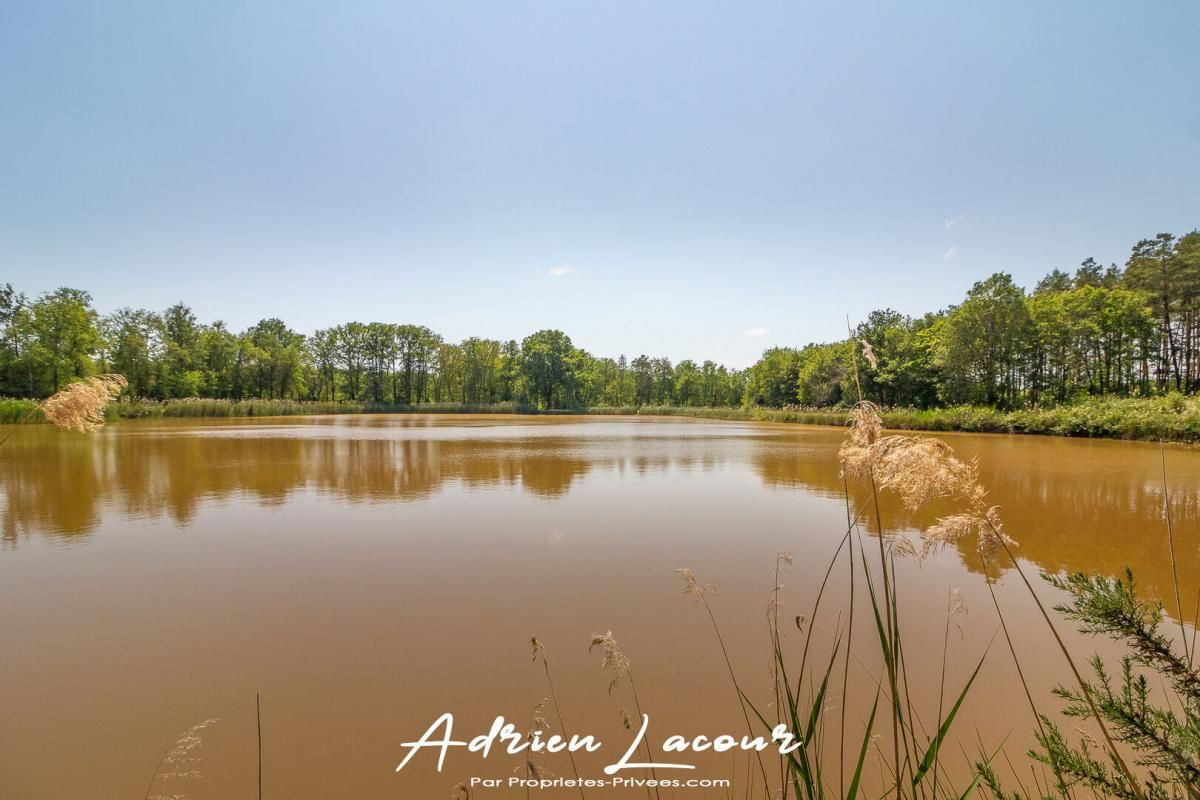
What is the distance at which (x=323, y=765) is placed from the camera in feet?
9.07

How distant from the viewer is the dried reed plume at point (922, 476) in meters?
2.03

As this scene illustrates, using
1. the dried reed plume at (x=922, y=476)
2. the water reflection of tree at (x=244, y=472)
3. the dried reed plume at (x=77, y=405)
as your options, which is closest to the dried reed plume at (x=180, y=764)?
the dried reed plume at (x=77, y=405)

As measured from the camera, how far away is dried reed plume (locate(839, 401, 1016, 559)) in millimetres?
2029

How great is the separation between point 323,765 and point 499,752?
89 centimetres

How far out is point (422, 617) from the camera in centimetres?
445

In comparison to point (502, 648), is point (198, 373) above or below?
above

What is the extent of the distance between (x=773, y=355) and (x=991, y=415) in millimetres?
42639

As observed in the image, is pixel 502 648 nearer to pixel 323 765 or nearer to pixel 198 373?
pixel 323 765

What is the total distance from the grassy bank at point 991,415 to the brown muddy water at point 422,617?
2.19m

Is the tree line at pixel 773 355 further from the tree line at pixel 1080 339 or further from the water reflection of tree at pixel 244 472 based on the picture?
the water reflection of tree at pixel 244 472

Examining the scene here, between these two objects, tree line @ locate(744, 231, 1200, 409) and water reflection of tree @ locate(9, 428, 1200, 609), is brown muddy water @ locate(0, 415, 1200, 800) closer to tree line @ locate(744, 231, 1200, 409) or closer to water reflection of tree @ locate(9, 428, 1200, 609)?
water reflection of tree @ locate(9, 428, 1200, 609)

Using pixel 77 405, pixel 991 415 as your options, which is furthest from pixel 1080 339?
pixel 77 405

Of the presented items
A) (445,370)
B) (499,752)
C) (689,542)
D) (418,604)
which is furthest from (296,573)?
(445,370)

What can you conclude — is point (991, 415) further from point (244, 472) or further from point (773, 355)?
point (773, 355)
